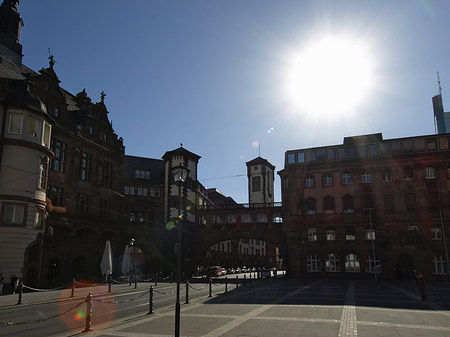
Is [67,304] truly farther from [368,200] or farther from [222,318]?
[368,200]

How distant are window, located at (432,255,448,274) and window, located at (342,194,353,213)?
1037 cm

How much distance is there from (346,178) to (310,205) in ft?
18.4

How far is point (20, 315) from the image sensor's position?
655 inches

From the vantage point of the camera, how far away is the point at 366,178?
48094mm

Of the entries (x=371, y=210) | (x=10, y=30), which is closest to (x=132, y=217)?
(x=10, y=30)

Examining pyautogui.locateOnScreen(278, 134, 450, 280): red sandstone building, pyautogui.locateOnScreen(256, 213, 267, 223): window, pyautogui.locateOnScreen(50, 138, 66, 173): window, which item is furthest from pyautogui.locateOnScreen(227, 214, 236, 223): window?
pyautogui.locateOnScreen(50, 138, 66, 173): window

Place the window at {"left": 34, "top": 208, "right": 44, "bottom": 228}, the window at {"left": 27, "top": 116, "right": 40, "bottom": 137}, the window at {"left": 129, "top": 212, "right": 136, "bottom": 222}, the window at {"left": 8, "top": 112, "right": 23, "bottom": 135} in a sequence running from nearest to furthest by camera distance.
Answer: the window at {"left": 8, "top": 112, "right": 23, "bottom": 135}
the window at {"left": 34, "top": 208, "right": 44, "bottom": 228}
the window at {"left": 27, "top": 116, "right": 40, "bottom": 137}
the window at {"left": 129, "top": 212, "right": 136, "bottom": 222}

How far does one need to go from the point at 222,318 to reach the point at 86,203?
3199 centimetres

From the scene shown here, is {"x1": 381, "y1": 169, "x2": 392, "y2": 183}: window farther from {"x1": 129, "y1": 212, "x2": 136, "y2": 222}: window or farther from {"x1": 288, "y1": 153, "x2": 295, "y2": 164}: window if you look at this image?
{"x1": 129, "y1": 212, "x2": 136, "y2": 222}: window

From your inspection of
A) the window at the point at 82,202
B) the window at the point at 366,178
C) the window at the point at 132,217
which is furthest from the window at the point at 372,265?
the window at the point at 82,202

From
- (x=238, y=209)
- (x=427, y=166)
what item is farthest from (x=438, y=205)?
(x=238, y=209)

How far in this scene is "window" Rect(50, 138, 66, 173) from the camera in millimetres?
38688

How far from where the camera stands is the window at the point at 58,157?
38.7 m

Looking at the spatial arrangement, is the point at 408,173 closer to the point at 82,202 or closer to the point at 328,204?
the point at 328,204
